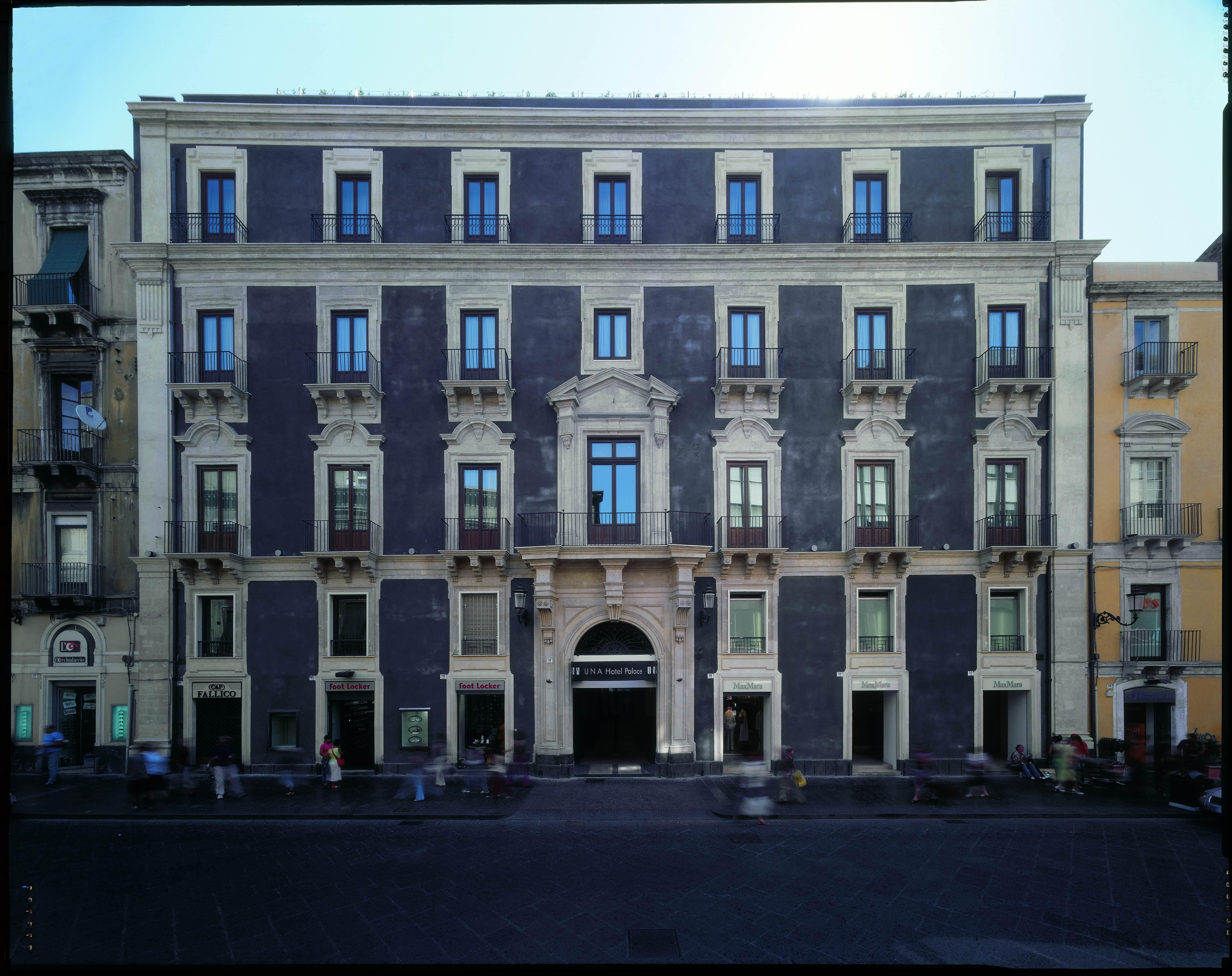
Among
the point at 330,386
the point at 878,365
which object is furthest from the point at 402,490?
the point at 878,365

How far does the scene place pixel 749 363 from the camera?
61.5 feet

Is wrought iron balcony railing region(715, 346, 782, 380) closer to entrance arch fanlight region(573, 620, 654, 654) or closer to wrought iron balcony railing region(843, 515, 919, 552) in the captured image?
wrought iron balcony railing region(843, 515, 919, 552)

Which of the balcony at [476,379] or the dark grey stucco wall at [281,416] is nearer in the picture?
the balcony at [476,379]

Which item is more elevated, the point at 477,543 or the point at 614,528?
the point at 614,528

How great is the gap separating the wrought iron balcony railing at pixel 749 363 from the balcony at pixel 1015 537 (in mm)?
8172

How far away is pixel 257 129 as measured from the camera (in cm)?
1872

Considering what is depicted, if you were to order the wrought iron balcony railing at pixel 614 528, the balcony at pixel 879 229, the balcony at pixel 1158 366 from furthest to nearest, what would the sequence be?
the balcony at pixel 879 229
the balcony at pixel 1158 366
the wrought iron balcony railing at pixel 614 528

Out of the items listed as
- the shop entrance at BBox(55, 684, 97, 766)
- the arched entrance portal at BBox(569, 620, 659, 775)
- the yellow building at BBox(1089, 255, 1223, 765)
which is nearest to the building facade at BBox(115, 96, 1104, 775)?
the arched entrance portal at BBox(569, 620, 659, 775)

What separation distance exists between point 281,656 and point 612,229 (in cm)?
1721

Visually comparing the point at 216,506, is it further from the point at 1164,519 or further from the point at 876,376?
the point at 1164,519

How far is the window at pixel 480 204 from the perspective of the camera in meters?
19.0

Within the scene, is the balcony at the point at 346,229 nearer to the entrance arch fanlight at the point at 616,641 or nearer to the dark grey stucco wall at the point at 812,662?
the entrance arch fanlight at the point at 616,641

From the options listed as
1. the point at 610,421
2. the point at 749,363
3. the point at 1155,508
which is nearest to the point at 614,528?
the point at 610,421

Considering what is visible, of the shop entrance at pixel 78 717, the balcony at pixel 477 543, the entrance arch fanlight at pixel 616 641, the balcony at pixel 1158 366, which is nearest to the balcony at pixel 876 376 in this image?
the balcony at pixel 1158 366
